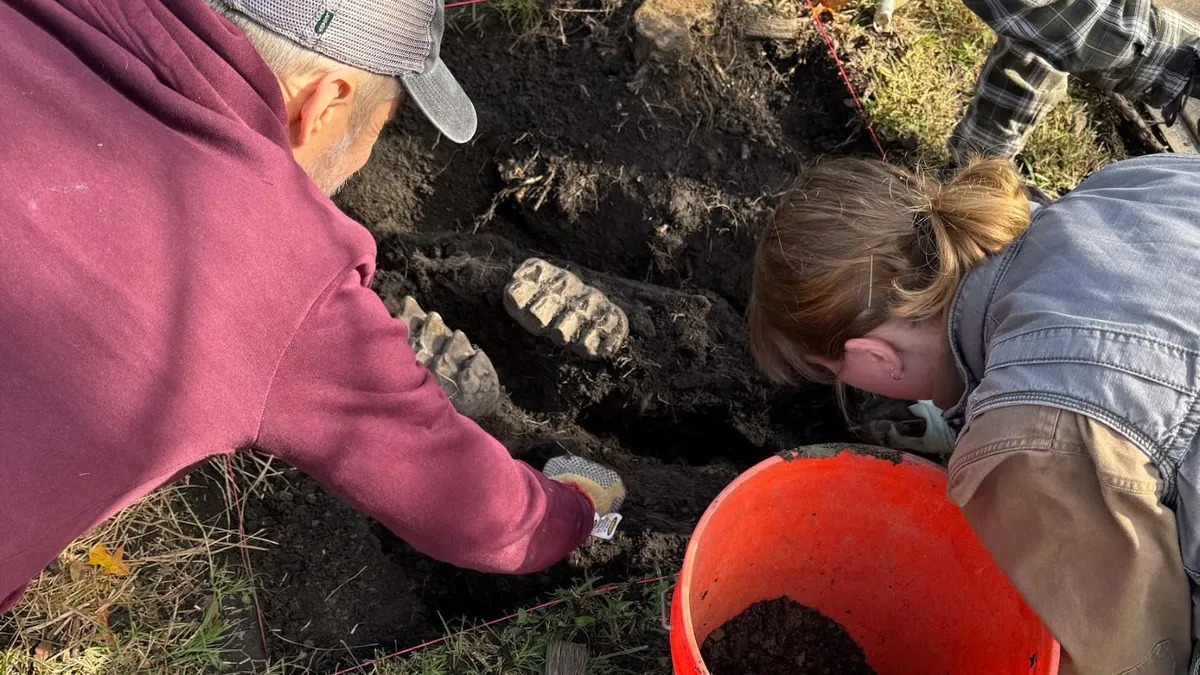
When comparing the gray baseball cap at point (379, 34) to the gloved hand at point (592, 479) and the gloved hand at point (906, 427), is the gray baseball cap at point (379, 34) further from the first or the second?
the gloved hand at point (906, 427)

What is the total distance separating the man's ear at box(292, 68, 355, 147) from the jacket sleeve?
265 millimetres

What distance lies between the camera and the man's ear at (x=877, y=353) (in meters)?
1.62

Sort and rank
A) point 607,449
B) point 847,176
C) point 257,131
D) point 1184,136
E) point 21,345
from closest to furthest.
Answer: point 21,345 < point 257,131 < point 847,176 < point 607,449 < point 1184,136

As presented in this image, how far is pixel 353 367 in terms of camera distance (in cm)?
138

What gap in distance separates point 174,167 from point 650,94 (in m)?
1.74

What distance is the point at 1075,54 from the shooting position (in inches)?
93.4

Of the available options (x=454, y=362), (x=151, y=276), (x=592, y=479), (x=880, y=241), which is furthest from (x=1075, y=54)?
(x=151, y=276)

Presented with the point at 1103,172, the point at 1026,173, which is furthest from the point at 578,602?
the point at 1026,173

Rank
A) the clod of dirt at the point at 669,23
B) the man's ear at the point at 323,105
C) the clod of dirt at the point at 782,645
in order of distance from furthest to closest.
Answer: the clod of dirt at the point at 669,23
the clod of dirt at the point at 782,645
the man's ear at the point at 323,105

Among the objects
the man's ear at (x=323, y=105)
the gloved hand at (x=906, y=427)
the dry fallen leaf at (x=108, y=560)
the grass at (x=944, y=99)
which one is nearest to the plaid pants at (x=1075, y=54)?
the grass at (x=944, y=99)

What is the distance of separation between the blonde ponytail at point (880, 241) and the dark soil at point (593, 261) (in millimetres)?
771

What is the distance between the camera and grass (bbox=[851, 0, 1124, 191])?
2738mm

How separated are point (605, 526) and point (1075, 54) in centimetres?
180

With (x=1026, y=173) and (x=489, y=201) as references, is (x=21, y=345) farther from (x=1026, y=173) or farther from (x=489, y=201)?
(x=1026, y=173)
